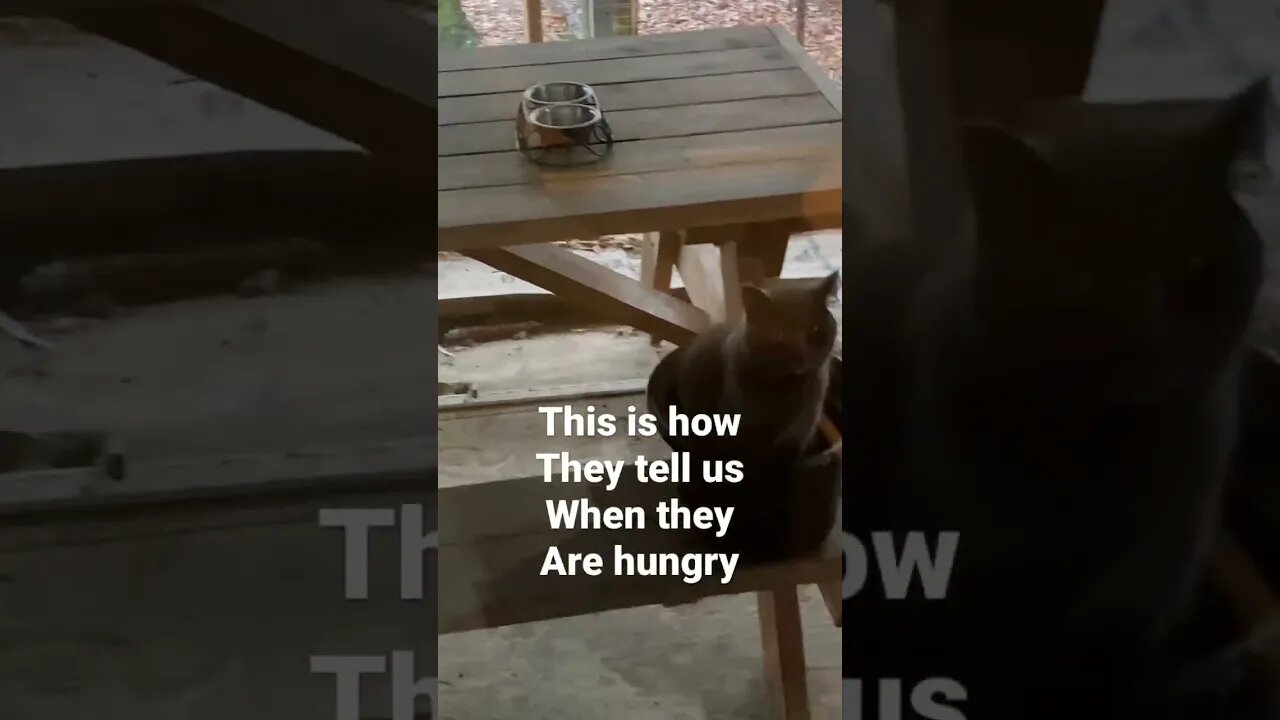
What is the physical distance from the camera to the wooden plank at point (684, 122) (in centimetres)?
67

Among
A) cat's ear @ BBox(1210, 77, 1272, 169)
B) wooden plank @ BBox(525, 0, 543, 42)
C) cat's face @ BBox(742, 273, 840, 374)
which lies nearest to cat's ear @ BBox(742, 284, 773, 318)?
cat's face @ BBox(742, 273, 840, 374)

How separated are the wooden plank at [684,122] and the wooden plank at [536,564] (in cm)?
23

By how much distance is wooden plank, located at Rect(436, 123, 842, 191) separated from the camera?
Answer: 0.67 m

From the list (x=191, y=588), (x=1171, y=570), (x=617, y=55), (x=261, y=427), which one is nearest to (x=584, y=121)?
(x=617, y=55)

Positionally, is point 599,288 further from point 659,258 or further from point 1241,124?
point 1241,124

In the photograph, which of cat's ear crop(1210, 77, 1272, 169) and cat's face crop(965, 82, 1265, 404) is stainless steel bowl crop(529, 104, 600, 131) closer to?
cat's face crop(965, 82, 1265, 404)

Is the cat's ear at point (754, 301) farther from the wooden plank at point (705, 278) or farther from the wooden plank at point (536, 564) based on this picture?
the wooden plank at point (536, 564)

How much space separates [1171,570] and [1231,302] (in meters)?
0.20

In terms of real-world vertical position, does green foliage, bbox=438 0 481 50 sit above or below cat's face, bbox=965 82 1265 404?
above

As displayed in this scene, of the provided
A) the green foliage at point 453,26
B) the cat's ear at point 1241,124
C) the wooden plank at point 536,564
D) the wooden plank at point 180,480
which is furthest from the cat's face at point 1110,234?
the wooden plank at point 180,480

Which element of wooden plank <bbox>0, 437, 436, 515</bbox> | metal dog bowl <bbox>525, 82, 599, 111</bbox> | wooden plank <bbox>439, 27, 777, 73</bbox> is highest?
wooden plank <bbox>439, 27, 777, 73</bbox>

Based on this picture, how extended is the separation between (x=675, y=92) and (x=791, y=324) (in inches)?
6.6

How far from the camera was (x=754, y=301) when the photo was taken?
706 mm

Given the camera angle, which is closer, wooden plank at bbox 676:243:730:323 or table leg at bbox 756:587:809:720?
wooden plank at bbox 676:243:730:323
